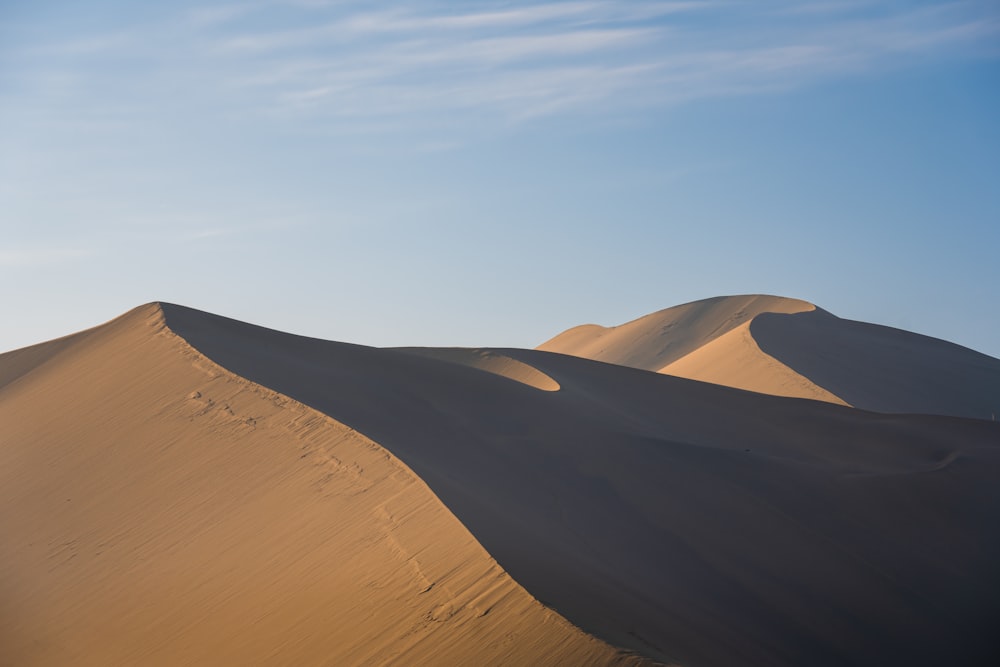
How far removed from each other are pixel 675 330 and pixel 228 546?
43300mm

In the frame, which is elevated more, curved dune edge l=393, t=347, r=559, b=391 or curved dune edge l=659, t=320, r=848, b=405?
curved dune edge l=393, t=347, r=559, b=391

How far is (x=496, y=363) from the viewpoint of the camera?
27.6 meters

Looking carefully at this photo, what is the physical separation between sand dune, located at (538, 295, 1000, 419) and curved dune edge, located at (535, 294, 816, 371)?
0.42 m

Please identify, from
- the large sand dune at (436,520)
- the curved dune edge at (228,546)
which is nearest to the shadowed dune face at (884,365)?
the large sand dune at (436,520)

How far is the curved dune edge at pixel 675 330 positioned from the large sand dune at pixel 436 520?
2903 centimetres

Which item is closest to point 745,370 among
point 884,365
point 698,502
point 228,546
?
point 884,365

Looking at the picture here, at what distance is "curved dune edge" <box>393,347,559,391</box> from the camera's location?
23763mm

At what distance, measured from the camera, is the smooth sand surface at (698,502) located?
407 inches

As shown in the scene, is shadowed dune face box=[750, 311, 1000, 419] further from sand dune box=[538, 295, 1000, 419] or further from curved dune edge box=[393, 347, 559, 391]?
curved dune edge box=[393, 347, 559, 391]

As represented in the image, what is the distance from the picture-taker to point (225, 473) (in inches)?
530

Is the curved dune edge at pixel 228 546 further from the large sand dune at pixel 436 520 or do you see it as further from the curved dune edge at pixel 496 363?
the curved dune edge at pixel 496 363

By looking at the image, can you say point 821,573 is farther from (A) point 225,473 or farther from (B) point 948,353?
(B) point 948,353

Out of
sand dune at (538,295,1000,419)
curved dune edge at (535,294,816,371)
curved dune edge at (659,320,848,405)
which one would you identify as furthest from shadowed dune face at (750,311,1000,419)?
curved dune edge at (535,294,816,371)

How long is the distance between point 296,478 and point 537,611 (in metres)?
5.38
